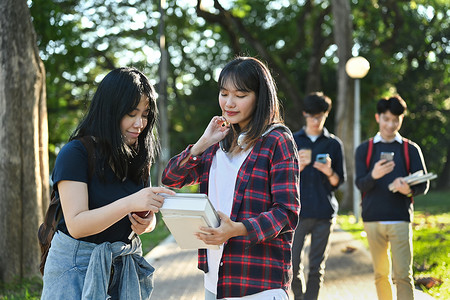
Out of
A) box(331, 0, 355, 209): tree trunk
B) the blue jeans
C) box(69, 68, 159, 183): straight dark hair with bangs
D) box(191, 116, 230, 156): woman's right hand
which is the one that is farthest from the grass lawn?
box(69, 68, 159, 183): straight dark hair with bangs

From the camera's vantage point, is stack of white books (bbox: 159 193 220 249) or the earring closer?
stack of white books (bbox: 159 193 220 249)

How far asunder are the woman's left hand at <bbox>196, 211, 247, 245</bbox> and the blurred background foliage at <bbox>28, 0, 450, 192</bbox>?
56.6 ft

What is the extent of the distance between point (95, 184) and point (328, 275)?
5.96 meters

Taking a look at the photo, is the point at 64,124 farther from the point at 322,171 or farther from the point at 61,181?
the point at 61,181

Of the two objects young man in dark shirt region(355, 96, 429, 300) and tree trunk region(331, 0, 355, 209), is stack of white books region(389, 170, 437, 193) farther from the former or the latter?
tree trunk region(331, 0, 355, 209)

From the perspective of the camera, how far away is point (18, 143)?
757 cm

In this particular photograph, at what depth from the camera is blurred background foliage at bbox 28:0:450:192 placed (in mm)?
23203

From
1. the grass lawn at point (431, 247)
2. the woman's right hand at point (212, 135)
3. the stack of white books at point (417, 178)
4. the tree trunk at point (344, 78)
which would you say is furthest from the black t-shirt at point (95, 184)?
the tree trunk at point (344, 78)

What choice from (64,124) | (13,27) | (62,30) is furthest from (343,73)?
(64,124)

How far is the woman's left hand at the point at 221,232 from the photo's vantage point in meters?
2.80

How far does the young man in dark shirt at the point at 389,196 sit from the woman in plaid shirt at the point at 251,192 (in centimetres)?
259

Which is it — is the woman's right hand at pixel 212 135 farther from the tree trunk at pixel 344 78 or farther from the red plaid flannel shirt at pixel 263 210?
the tree trunk at pixel 344 78

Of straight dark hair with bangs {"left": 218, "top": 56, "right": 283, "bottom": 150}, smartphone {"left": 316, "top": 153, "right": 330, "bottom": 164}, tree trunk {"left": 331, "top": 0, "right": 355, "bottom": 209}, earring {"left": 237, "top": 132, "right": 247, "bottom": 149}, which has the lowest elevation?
smartphone {"left": 316, "top": 153, "right": 330, "bottom": 164}

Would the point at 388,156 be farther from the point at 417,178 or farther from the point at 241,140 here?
the point at 241,140
